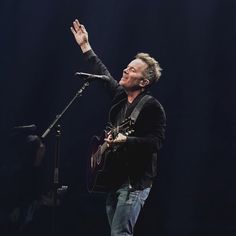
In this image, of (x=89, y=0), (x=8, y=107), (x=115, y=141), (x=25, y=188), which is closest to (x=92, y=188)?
(x=115, y=141)

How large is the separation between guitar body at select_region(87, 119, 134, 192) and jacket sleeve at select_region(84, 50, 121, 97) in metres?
0.40

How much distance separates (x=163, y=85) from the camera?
5.11 metres

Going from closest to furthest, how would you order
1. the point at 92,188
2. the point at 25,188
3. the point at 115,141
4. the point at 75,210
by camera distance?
the point at 115,141 → the point at 92,188 → the point at 25,188 → the point at 75,210

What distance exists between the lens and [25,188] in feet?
15.2

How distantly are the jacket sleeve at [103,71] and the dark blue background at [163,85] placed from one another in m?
1.67

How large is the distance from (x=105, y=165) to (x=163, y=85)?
2.49m

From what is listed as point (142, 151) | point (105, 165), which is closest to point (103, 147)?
point (105, 165)

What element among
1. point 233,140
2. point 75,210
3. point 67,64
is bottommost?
point 75,210

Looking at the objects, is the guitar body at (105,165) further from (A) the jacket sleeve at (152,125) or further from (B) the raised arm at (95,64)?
(B) the raised arm at (95,64)

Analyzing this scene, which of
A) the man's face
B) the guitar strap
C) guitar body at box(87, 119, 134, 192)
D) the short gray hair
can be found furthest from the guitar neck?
the short gray hair

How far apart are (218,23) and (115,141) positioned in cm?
286

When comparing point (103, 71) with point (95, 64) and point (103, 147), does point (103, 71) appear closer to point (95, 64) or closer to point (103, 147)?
point (95, 64)

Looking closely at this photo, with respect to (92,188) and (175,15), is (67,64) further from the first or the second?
(92,188)

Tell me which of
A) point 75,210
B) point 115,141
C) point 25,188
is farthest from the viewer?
point 75,210
